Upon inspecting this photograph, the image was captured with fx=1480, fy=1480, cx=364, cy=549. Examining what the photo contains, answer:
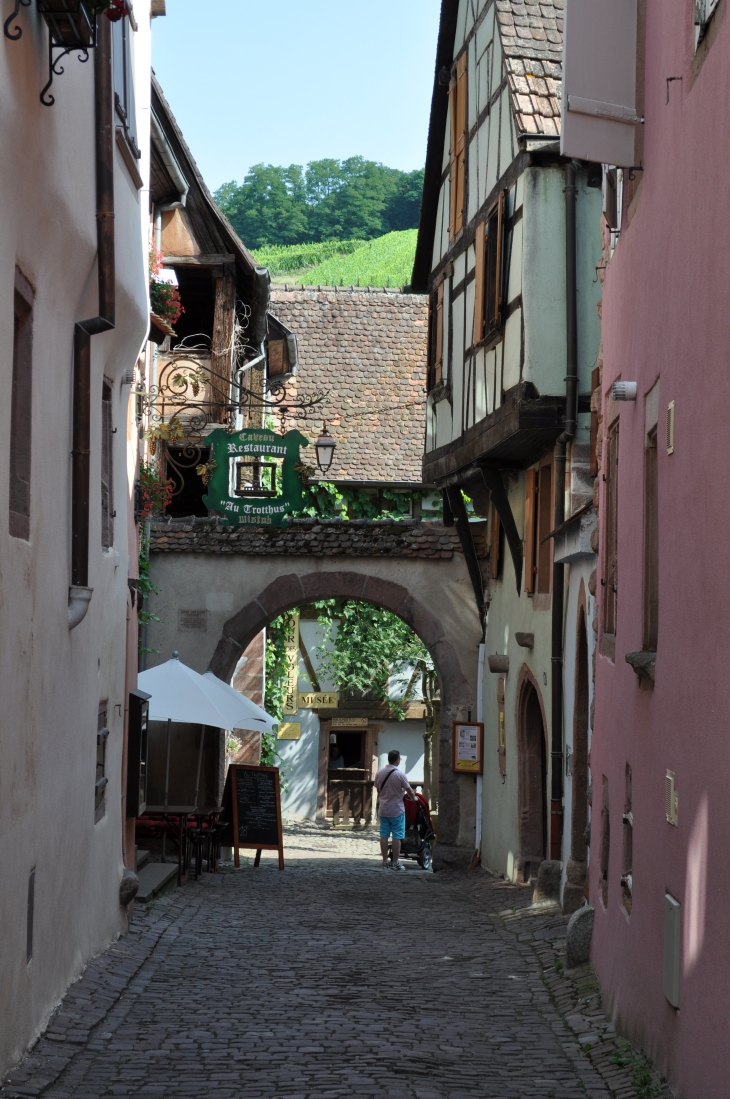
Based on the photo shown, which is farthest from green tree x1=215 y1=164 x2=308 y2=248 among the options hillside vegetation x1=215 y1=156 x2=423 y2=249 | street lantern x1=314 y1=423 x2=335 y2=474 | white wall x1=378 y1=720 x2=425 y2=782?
street lantern x1=314 y1=423 x2=335 y2=474

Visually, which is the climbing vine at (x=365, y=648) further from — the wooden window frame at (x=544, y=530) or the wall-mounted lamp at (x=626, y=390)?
the wall-mounted lamp at (x=626, y=390)

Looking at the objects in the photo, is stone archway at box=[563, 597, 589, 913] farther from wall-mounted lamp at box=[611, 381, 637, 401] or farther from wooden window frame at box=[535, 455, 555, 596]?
wall-mounted lamp at box=[611, 381, 637, 401]

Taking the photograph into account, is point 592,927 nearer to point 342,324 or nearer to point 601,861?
point 601,861

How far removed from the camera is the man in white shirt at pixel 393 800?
58.1 ft

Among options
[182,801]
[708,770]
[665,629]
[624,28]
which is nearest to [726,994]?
[708,770]

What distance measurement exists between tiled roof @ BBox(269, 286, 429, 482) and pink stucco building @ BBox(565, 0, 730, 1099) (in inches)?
647

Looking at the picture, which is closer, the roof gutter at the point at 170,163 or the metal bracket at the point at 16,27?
the metal bracket at the point at 16,27

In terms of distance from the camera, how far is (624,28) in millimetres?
7637

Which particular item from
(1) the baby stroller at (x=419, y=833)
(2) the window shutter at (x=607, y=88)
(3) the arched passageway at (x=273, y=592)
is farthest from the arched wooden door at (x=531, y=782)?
(2) the window shutter at (x=607, y=88)

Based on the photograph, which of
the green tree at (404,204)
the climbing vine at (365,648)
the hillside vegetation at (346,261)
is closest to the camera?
the climbing vine at (365,648)

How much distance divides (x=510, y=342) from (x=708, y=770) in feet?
27.2

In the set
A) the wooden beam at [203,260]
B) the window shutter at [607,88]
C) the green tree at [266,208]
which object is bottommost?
the window shutter at [607,88]

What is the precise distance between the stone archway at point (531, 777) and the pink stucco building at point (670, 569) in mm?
5803

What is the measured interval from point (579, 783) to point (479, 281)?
5.32 m
